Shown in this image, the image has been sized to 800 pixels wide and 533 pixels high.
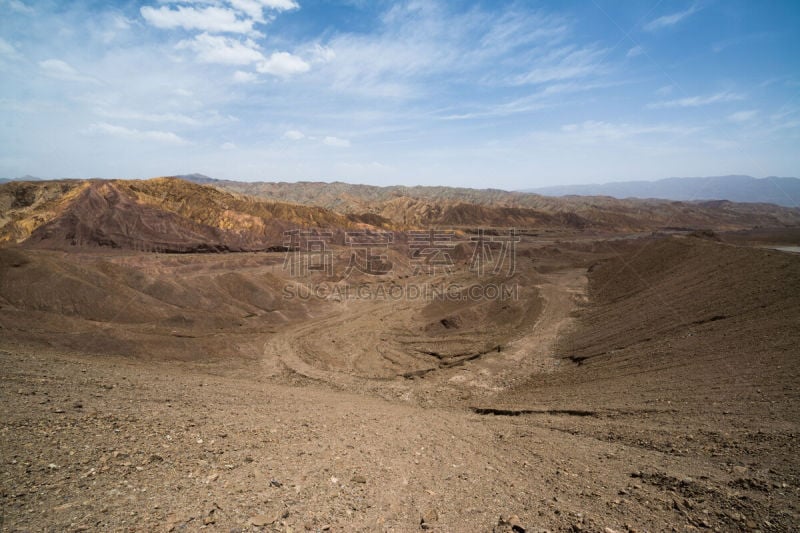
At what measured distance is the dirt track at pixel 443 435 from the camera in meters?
4.77

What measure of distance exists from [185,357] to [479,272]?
104ft

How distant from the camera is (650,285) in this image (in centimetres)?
2320

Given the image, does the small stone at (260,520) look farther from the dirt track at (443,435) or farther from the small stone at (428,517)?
the small stone at (428,517)

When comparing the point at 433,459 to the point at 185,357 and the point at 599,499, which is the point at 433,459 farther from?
the point at 185,357

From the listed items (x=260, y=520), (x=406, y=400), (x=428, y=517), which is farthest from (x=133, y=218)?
(x=428, y=517)

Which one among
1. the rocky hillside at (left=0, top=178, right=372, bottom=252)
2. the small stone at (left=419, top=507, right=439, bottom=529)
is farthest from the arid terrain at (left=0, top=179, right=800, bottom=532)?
the rocky hillside at (left=0, top=178, right=372, bottom=252)

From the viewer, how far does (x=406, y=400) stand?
13.8 m

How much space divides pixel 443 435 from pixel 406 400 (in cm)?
515

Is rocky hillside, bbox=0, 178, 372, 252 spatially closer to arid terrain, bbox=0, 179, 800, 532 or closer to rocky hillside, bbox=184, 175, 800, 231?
arid terrain, bbox=0, 179, 800, 532

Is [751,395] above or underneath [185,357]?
above

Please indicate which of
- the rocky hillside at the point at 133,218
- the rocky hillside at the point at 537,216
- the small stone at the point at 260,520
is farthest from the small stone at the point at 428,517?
the rocky hillside at the point at 537,216

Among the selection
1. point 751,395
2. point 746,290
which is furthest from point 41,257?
point 746,290

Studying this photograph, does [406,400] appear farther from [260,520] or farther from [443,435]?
[260,520]

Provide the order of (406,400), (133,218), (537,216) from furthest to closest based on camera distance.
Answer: (537,216) → (133,218) → (406,400)
